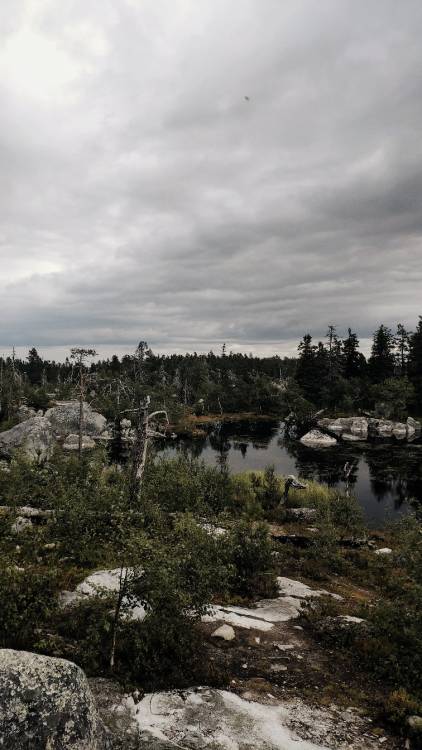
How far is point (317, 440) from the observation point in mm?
64500

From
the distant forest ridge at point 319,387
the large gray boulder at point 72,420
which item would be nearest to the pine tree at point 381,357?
the distant forest ridge at point 319,387

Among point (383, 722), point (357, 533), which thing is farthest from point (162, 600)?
point (357, 533)

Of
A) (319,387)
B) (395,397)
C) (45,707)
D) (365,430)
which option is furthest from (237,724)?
(319,387)

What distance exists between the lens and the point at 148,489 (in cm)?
2103

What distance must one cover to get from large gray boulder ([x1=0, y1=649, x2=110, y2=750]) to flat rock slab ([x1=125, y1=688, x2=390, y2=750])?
1.28m

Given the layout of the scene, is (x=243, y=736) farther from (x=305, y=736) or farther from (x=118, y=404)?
(x=118, y=404)

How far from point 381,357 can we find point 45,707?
3687 inches

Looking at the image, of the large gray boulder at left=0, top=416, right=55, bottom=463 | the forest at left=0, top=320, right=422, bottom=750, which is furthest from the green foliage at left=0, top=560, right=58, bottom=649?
the large gray boulder at left=0, top=416, right=55, bottom=463

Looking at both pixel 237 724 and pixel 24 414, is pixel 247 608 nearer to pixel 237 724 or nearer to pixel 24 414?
pixel 237 724

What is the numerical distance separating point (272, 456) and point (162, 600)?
48.1 metres

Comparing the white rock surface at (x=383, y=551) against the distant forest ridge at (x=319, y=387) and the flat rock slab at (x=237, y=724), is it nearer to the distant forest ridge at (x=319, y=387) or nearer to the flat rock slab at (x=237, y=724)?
the flat rock slab at (x=237, y=724)

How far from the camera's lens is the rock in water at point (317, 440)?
63.4m

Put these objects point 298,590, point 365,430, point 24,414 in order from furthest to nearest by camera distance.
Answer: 1. point 365,430
2. point 24,414
3. point 298,590

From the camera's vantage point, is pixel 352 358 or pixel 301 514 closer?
pixel 301 514
